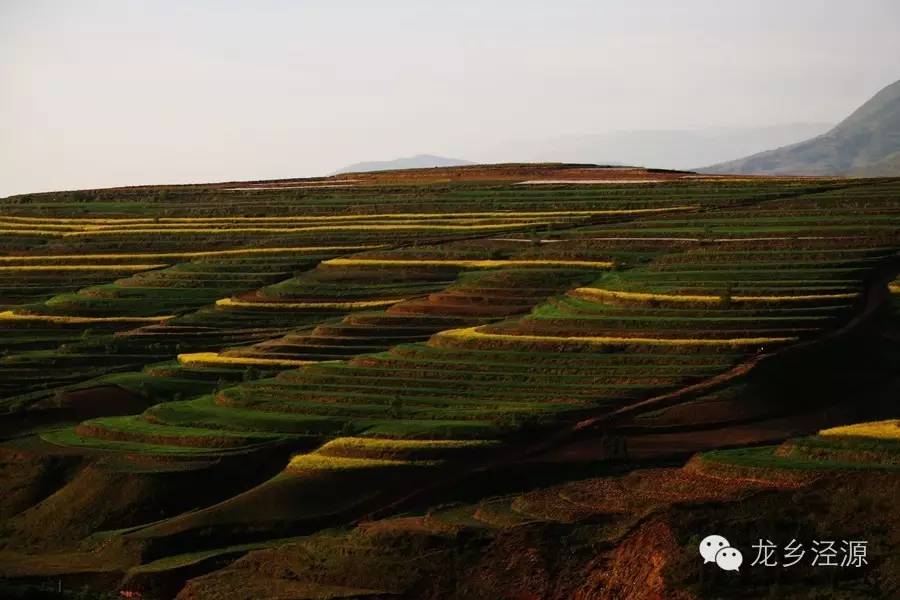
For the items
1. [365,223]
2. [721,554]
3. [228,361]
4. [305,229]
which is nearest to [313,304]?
[228,361]

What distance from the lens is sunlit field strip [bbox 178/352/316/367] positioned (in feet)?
169

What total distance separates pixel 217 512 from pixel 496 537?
9.86 metres

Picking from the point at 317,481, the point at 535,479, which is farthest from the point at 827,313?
the point at 317,481

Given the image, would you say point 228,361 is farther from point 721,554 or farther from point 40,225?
point 40,225

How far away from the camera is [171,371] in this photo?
52344mm

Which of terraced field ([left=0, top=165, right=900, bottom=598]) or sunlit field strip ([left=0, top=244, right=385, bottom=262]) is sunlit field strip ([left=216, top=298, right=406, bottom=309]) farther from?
sunlit field strip ([left=0, top=244, right=385, bottom=262])

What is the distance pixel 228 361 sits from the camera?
174 ft

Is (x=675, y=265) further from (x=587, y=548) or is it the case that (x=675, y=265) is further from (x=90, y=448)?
(x=587, y=548)

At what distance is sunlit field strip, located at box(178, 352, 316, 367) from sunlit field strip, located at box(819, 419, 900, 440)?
19.1m

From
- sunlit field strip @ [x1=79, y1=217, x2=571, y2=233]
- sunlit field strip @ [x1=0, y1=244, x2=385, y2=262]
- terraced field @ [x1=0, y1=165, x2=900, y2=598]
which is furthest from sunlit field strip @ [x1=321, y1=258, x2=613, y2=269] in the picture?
sunlit field strip @ [x1=79, y1=217, x2=571, y2=233]

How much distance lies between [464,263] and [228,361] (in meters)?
14.3

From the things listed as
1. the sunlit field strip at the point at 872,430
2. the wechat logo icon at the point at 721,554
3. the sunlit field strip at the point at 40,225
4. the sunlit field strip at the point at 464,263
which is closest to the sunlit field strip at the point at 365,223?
the sunlit field strip at the point at 40,225

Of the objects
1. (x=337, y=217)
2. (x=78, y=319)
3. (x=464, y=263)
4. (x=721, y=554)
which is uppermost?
(x=337, y=217)

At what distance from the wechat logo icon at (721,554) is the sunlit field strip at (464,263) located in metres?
32.5
